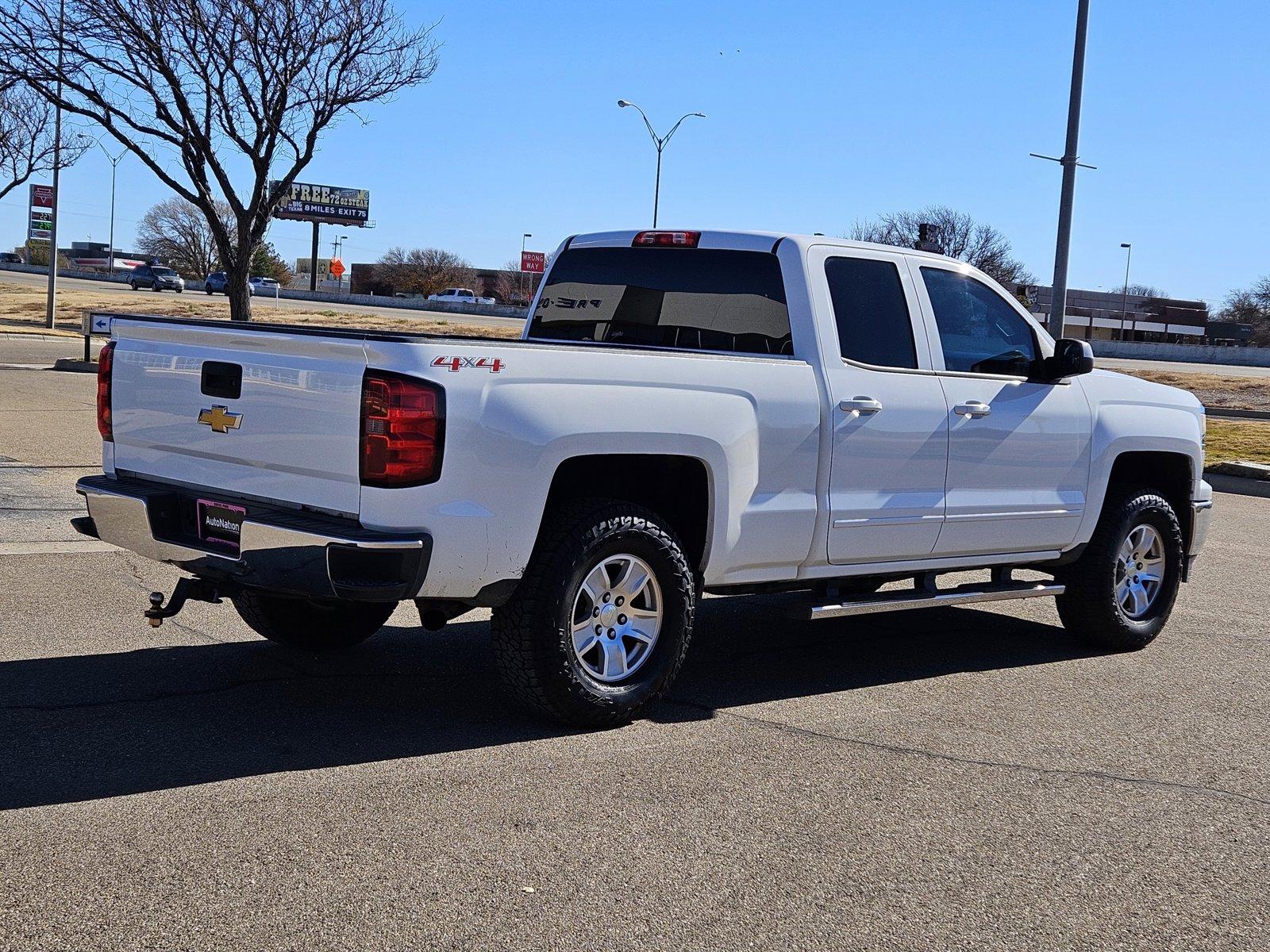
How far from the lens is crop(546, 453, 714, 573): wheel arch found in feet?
18.4

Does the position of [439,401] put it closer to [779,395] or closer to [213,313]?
[779,395]

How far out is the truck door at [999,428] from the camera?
6.79m

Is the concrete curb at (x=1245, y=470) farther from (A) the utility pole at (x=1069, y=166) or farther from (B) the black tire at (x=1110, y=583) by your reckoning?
(B) the black tire at (x=1110, y=583)

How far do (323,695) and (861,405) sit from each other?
8.70 ft

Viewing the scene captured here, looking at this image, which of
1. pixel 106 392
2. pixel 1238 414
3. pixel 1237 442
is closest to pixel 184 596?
pixel 106 392

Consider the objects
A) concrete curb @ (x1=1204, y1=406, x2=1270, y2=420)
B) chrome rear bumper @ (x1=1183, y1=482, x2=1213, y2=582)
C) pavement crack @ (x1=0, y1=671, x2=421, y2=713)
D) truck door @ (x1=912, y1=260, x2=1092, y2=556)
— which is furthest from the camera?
concrete curb @ (x1=1204, y1=406, x2=1270, y2=420)

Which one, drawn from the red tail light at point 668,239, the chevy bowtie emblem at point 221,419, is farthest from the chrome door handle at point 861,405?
the chevy bowtie emblem at point 221,419

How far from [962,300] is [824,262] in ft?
3.29

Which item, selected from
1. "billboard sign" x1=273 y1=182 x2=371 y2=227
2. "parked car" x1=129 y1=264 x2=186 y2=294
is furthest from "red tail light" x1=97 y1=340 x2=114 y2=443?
"billboard sign" x1=273 y1=182 x2=371 y2=227

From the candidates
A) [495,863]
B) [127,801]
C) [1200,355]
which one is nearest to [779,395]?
[495,863]

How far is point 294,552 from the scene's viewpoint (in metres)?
4.89

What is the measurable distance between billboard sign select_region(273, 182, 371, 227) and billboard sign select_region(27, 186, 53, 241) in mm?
67796

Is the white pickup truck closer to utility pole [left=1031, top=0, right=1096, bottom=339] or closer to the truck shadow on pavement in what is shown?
the truck shadow on pavement

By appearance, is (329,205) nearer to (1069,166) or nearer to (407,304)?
(407,304)
